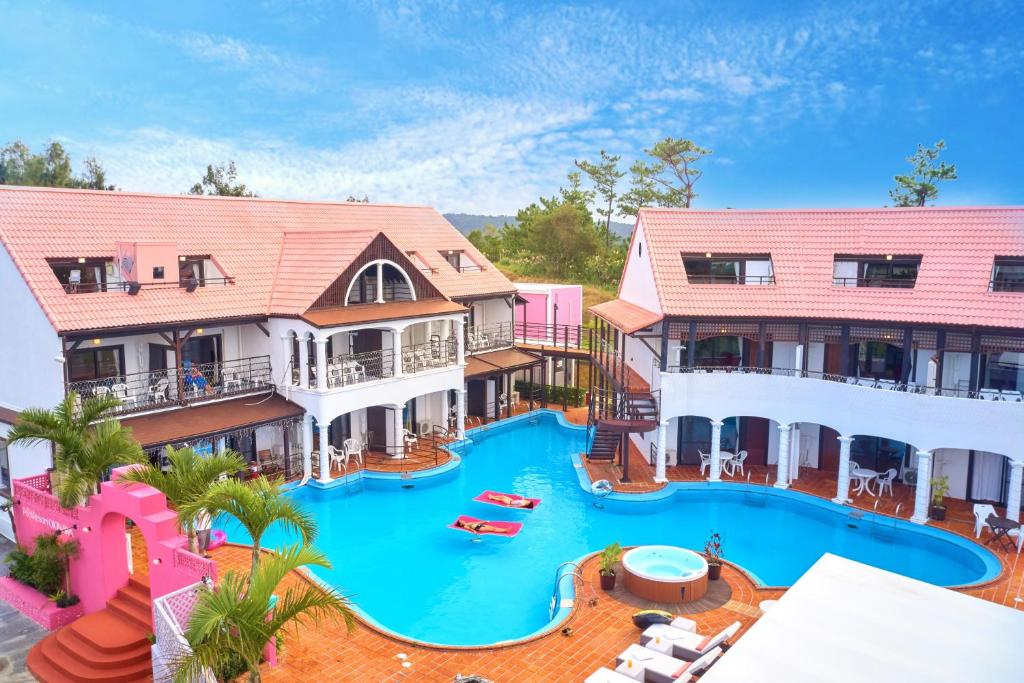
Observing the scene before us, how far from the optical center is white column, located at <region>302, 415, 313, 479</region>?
26188mm

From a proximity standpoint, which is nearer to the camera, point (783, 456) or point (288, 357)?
point (783, 456)

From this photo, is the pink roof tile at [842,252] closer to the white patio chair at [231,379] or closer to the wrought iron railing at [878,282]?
the wrought iron railing at [878,282]

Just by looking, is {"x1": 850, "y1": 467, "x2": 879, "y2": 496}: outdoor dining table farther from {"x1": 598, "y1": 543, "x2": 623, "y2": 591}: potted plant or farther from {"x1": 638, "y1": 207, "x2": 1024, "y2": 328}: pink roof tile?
{"x1": 598, "y1": 543, "x2": 623, "y2": 591}: potted plant

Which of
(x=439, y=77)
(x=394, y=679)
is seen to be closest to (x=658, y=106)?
(x=439, y=77)

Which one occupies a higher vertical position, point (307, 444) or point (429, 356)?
point (429, 356)

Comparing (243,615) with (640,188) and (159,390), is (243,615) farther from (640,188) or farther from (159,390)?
(640,188)

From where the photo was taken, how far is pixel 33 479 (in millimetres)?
18484

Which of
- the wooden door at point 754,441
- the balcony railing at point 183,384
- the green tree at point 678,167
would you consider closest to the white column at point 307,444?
the balcony railing at point 183,384

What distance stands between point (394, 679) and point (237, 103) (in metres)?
74.1

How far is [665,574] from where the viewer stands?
18375mm

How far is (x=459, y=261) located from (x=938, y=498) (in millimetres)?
23384

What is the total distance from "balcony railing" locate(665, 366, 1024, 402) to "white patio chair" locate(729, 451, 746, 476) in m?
3.19

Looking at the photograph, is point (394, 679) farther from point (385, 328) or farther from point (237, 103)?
point (237, 103)

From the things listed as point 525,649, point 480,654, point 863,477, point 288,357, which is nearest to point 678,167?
point 863,477
